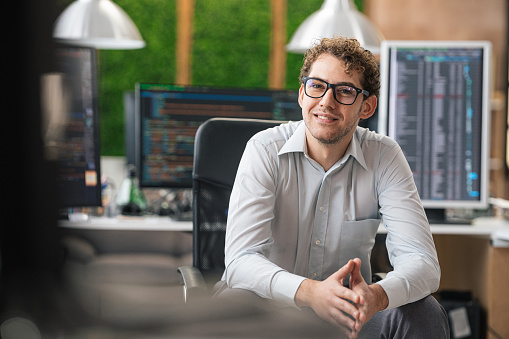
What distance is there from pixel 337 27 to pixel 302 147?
1462mm

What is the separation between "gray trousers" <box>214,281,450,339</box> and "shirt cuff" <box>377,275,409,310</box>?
2cm

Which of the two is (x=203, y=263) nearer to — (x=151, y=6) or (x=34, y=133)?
(x=34, y=133)

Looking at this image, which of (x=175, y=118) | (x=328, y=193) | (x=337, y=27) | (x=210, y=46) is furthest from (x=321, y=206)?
(x=210, y=46)

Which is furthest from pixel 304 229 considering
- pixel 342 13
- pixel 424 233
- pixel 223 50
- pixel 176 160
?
pixel 223 50

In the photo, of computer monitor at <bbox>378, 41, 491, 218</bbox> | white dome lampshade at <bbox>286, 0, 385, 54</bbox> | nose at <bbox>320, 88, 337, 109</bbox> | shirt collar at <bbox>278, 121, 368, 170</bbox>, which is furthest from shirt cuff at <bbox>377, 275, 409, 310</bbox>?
white dome lampshade at <bbox>286, 0, 385, 54</bbox>

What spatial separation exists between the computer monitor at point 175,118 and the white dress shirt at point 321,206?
2.83ft

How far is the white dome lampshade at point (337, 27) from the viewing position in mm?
2861

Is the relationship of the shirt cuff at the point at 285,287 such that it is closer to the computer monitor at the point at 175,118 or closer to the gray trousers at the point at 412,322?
the gray trousers at the point at 412,322

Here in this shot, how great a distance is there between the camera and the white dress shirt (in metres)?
1.51

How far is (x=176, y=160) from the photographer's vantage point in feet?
8.13

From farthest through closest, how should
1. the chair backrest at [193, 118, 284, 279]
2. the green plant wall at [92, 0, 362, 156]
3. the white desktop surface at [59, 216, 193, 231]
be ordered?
the green plant wall at [92, 0, 362, 156] < the white desktop surface at [59, 216, 193, 231] < the chair backrest at [193, 118, 284, 279]

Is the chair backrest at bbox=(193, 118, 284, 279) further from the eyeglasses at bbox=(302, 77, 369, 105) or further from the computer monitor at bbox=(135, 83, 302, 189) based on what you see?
the computer monitor at bbox=(135, 83, 302, 189)

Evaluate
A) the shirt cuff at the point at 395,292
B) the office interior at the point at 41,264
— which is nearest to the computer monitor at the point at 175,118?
the shirt cuff at the point at 395,292

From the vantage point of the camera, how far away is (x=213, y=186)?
5.69 feet
